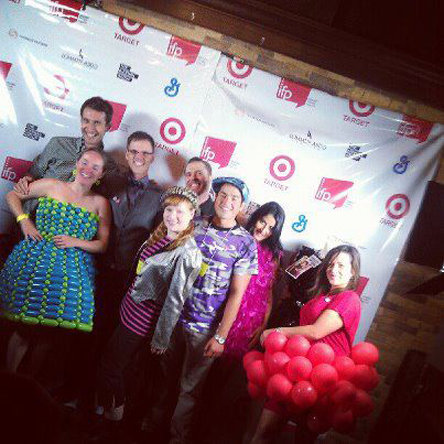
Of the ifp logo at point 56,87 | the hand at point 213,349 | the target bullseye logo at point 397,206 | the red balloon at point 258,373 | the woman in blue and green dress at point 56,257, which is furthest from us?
the target bullseye logo at point 397,206

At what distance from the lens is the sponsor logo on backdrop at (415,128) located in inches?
116

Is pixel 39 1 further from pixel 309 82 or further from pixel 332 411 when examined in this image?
pixel 332 411

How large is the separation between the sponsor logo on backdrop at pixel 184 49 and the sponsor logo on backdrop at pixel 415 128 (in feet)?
6.06

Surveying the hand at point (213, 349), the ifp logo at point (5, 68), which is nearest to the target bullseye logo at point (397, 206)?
the hand at point (213, 349)

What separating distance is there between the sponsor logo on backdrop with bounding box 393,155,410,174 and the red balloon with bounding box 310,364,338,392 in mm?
1802

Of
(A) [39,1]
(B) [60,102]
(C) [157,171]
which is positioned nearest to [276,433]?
(C) [157,171]

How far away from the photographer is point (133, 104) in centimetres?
288

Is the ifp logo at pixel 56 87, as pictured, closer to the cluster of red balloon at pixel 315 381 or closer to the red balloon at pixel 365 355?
the cluster of red balloon at pixel 315 381

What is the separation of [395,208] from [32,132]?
319cm

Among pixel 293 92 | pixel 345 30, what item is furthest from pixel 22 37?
pixel 345 30

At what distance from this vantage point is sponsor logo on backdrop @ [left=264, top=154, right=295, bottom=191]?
2.93 meters

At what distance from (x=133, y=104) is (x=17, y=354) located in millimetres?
2097

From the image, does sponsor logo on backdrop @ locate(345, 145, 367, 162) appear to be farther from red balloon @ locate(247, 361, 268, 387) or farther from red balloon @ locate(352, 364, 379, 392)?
red balloon @ locate(247, 361, 268, 387)

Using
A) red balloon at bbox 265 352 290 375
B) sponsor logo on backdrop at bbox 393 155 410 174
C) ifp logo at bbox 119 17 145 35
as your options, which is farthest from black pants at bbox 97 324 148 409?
sponsor logo on backdrop at bbox 393 155 410 174
